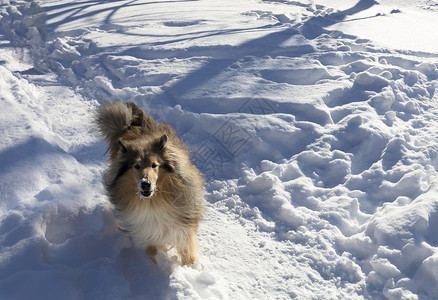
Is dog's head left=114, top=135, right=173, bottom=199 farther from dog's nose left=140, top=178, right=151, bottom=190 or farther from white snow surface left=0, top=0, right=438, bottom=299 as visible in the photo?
white snow surface left=0, top=0, right=438, bottom=299

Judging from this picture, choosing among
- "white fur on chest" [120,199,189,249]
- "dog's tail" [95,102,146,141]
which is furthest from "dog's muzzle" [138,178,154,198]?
"dog's tail" [95,102,146,141]

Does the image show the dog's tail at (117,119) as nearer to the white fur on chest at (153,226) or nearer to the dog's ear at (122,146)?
the dog's ear at (122,146)

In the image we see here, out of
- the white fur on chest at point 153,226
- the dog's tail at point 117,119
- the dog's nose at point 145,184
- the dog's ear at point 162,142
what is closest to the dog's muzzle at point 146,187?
the dog's nose at point 145,184

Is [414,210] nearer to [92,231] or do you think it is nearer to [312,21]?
[92,231]

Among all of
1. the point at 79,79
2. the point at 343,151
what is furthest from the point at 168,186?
the point at 79,79

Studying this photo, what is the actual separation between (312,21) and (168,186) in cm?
588

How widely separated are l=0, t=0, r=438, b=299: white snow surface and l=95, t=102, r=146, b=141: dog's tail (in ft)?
1.75

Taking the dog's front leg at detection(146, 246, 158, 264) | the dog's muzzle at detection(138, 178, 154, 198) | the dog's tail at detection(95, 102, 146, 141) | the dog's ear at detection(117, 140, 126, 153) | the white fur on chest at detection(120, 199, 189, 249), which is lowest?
the dog's front leg at detection(146, 246, 158, 264)

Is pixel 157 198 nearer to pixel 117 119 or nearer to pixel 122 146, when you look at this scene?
pixel 122 146

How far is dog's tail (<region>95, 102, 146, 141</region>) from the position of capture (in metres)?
3.83

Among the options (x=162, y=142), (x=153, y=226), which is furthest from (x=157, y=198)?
(x=162, y=142)

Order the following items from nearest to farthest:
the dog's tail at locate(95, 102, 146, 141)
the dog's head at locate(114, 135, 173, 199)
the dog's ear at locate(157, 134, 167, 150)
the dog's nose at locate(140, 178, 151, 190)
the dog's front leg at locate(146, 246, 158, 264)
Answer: the dog's nose at locate(140, 178, 151, 190) < the dog's head at locate(114, 135, 173, 199) < the dog's ear at locate(157, 134, 167, 150) < the dog's front leg at locate(146, 246, 158, 264) < the dog's tail at locate(95, 102, 146, 141)

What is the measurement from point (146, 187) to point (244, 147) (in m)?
2.16

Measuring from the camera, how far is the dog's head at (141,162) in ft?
9.71
